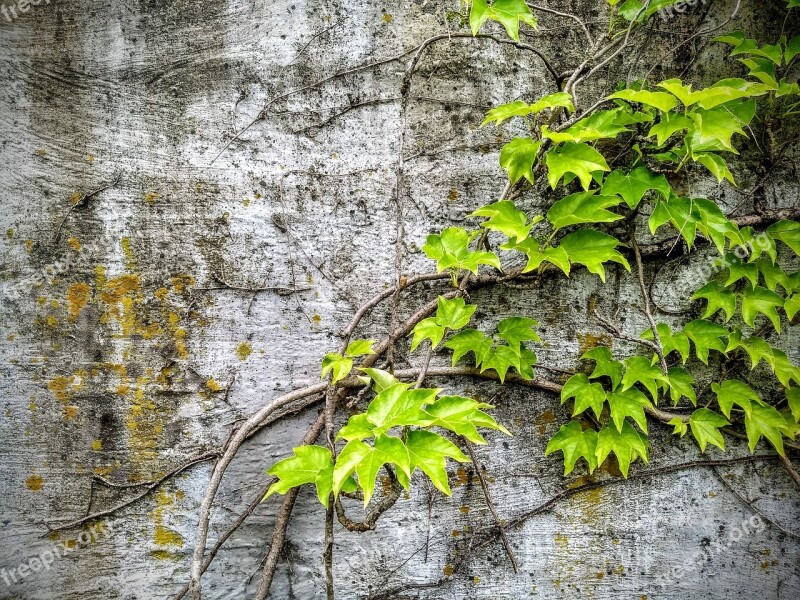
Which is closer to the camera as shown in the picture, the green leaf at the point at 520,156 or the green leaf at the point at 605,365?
the green leaf at the point at 520,156

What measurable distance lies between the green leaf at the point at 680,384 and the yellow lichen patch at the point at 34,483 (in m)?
2.30

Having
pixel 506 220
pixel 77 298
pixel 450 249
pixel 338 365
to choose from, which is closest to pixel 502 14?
pixel 506 220

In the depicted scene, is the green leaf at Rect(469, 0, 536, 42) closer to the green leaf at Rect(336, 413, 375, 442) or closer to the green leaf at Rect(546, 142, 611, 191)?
the green leaf at Rect(546, 142, 611, 191)

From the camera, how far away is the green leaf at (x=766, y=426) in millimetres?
1759

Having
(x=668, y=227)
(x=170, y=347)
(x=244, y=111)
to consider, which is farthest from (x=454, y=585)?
(x=244, y=111)

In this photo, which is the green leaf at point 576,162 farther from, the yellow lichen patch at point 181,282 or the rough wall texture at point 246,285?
the yellow lichen patch at point 181,282

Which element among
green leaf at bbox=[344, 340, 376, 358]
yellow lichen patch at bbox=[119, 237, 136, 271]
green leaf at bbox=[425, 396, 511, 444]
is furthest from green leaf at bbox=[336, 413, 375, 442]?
yellow lichen patch at bbox=[119, 237, 136, 271]

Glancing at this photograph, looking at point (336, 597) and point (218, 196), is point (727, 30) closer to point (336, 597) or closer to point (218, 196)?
point (218, 196)

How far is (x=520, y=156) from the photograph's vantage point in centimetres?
159

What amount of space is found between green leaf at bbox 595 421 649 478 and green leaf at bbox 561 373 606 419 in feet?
0.26

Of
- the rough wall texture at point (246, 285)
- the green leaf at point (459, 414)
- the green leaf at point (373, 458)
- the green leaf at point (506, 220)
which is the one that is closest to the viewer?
the green leaf at point (373, 458)

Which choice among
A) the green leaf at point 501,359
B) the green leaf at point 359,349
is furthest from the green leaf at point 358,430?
the green leaf at point 501,359

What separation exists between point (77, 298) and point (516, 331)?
159 centimetres

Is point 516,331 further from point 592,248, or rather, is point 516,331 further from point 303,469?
point 303,469
